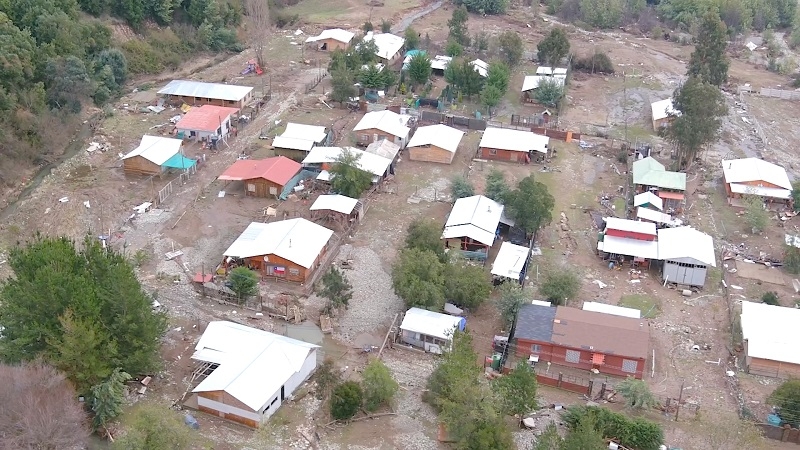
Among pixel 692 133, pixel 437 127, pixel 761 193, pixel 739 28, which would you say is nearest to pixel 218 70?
pixel 437 127

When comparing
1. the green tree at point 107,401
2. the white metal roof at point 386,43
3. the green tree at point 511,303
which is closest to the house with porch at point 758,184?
the green tree at point 511,303

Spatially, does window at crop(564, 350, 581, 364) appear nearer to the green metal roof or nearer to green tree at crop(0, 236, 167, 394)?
green tree at crop(0, 236, 167, 394)

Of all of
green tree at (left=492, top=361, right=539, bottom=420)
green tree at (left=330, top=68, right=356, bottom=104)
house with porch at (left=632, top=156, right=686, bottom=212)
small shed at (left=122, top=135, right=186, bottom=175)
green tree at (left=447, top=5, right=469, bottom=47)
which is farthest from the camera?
green tree at (left=447, top=5, right=469, bottom=47)

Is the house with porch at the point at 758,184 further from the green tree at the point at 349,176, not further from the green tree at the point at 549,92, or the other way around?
the green tree at the point at 349,176

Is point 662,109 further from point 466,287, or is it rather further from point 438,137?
point 466,287

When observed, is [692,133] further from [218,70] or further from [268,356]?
[218,70]

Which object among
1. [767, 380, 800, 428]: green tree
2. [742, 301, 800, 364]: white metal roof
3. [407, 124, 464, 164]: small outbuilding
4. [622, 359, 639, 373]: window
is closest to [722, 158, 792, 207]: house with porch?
[742, 301, 800, 364]: white metal roof
